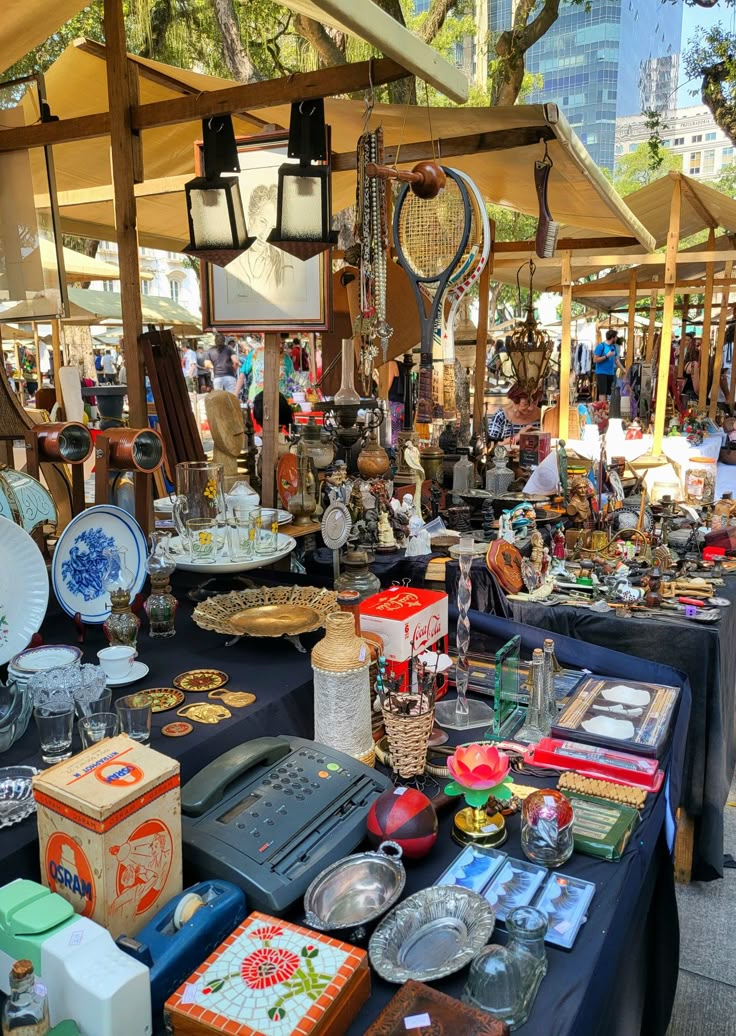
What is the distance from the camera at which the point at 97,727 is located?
160 cm

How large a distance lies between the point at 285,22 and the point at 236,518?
11.1 metres

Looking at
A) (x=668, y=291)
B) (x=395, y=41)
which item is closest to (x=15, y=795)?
(x=395, y=41)

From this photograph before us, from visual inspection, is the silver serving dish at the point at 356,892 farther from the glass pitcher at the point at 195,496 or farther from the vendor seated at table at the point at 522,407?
the vendor seated at table at the point at 522,407

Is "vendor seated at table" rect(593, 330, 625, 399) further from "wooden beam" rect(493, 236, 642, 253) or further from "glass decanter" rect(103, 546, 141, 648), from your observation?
"glass decanter" rect(103, 546, 141, 648)

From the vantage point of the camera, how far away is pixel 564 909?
134 centimetres

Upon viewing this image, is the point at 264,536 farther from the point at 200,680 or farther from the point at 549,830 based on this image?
the point at 549,830

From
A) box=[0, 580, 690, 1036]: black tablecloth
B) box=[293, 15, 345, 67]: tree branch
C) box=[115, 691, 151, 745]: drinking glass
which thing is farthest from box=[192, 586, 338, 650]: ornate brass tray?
box=[293, 15, 345, 67]: tree branch

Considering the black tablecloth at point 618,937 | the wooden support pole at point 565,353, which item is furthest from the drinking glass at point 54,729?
the wooden support pole at point 565,353

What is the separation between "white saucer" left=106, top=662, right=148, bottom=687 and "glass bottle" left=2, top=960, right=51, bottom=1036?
0.99 metres

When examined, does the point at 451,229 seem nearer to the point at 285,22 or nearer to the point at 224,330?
the point at 224,330

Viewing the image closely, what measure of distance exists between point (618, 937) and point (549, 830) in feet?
0.69

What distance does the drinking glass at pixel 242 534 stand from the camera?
8.54 ft

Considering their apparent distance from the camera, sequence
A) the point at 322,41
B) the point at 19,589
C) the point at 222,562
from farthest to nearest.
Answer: the point at 322,41, the point at 222,562, the point at 19,589

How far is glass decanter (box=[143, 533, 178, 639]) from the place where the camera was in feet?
7.48
